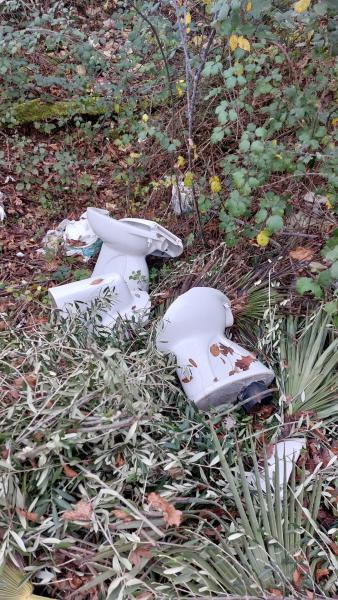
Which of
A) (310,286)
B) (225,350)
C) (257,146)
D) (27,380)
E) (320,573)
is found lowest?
(320,573)

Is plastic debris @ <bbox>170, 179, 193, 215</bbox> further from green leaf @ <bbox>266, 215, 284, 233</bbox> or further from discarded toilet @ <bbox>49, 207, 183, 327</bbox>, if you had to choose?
green leaf @ <bbox>266, 215, 284, 233</bbox>

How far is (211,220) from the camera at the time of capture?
3129 mm

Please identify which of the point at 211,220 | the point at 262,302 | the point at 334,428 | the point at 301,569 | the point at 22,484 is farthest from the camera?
the point at 211,220

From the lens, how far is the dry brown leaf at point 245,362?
218cm

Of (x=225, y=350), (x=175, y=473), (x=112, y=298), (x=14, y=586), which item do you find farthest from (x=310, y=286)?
(x=14, y=586)

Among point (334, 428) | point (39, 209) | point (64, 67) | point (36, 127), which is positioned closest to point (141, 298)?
point (334, 428)

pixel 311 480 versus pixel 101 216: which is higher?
pixel 101 216

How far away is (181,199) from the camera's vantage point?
3199mm

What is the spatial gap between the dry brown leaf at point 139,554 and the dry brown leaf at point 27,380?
0.70 metres

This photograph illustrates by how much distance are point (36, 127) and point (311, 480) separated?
3138mm

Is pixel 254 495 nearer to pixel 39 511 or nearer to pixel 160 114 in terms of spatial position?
pixel 39 511

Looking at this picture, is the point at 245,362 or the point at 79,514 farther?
the point at 245,362

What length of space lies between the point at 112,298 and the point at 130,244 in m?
0.33

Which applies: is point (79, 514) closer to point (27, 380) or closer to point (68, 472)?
point (68, 472)
